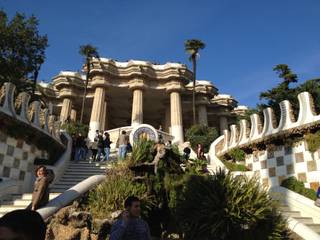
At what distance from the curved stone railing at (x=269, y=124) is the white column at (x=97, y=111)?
58.4 ft

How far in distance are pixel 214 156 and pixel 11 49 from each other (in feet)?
45.4

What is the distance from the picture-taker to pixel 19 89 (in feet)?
63.5

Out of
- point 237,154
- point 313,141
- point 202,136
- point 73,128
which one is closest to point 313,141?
point 313,141

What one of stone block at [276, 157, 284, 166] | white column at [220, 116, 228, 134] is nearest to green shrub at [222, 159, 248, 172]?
stone block at [276, 157, 284, 166]

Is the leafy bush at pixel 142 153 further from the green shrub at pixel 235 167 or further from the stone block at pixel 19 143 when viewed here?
the green shrub at pixel 235 167

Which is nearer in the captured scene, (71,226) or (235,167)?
(71,226)

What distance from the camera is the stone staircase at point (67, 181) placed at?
930 cm

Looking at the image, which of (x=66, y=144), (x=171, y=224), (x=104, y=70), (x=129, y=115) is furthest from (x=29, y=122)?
(x=129, y=115)

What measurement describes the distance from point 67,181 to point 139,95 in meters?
24.1

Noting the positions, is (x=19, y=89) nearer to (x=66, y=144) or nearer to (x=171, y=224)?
(x=66, y=144)

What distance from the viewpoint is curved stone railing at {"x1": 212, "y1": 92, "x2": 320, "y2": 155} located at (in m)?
12.6

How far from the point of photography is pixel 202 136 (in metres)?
24.4

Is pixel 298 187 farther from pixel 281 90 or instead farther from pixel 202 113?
pixel 202 113

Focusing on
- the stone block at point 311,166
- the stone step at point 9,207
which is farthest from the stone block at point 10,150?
the stone block at point 311,166
